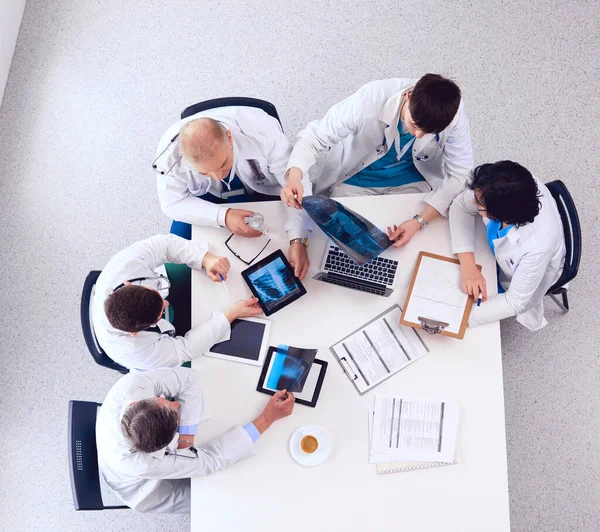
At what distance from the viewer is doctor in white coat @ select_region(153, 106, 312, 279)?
5.62ft

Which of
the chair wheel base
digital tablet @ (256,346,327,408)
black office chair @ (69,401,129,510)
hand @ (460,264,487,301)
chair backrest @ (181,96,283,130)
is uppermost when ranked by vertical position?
chair backrest @ (181,96,283,130)

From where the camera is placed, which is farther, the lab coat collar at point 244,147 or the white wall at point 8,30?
the white wall at point 8,30

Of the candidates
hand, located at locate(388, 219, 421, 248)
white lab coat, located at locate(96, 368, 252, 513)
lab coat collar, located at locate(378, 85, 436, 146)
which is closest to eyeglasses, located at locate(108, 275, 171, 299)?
white lab coat, located at locate(96, 368, 252, 513)

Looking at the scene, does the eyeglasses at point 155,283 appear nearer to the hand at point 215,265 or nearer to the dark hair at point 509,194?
the hand at point 215,265

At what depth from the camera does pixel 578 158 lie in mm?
2621

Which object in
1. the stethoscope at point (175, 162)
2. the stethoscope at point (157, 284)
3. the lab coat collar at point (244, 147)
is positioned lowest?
the stethoscope at point (157, 284)

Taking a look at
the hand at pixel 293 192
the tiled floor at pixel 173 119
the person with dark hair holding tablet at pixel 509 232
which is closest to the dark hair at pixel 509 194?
the person with dark hair holding tablet at pixel 509 232

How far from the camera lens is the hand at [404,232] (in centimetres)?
184

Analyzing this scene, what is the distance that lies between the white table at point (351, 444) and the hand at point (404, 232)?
0.15 ft

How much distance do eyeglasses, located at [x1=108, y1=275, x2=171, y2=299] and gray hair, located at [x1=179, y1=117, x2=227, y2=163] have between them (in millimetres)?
Result: 444

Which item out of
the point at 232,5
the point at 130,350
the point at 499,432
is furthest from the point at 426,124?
the point at 232,5

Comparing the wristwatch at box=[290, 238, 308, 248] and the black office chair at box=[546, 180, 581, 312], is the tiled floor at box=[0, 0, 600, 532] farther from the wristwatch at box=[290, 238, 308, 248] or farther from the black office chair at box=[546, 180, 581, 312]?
the wristwatch at box=[290, 238, 308, 248]

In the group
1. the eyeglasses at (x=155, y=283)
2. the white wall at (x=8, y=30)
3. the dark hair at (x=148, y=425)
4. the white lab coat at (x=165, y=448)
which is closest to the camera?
the dark hair at (x=148, y=425)

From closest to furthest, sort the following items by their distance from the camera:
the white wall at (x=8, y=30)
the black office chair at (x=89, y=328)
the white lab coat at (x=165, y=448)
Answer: the white lab coat at (x=165, y=448)
the black office chair at (x=89, y=328)
the white wall at (x=8, y=30)
